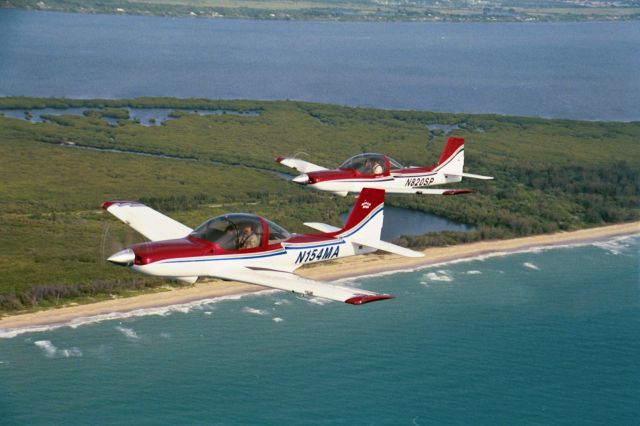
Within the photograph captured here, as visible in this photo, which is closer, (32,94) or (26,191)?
(26,191)

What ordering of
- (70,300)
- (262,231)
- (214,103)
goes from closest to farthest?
(262,231)
(70,300)
(214,103)

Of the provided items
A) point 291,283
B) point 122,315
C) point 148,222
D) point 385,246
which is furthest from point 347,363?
point 291,283

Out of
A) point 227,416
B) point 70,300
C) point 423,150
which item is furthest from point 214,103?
point 227,416

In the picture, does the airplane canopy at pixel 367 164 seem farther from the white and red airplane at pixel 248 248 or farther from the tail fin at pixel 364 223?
the tail fin at pixel 364 223

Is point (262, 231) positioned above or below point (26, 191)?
above

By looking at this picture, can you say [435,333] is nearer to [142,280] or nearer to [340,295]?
[142,280]

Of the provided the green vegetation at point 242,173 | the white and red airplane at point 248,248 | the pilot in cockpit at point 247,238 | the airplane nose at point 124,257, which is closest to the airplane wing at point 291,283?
the white and red airplane at point 248,248

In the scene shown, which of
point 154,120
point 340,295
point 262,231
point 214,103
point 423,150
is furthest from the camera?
point 214,103

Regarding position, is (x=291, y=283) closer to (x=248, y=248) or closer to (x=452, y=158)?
(x=248, y=248)
